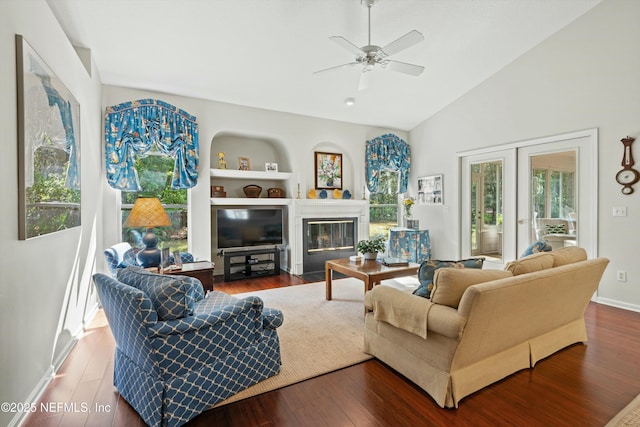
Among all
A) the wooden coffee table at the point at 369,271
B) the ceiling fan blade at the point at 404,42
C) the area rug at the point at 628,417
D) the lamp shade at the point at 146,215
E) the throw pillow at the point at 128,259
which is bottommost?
the area rug at the point at 628,417

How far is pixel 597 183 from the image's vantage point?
13.1ft

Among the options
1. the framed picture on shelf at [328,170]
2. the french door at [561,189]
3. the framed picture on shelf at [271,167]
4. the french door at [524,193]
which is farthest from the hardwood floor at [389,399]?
the framed picture on shelf at [328,170]

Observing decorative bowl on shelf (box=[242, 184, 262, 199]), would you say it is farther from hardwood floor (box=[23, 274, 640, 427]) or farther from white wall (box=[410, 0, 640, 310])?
white wall (box=[410, 0, 640, 310])

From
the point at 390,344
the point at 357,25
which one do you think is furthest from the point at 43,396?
the point at 357,25

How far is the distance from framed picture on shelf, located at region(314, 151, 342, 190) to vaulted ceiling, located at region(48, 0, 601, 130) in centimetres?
A: 113

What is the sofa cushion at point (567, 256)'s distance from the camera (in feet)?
8.13

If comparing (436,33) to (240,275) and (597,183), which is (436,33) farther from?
(240,275)

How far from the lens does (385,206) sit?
22.8ft

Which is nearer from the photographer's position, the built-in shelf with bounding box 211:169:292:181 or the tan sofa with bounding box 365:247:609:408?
the tan sofa with bounding box 365:247:609:408

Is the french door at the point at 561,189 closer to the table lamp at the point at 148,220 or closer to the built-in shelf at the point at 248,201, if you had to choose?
the built-in shelf at the point at 248,201

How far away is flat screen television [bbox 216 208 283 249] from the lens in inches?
207

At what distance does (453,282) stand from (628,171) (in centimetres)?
336

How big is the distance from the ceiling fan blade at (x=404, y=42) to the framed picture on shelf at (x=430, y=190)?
362 centimetres

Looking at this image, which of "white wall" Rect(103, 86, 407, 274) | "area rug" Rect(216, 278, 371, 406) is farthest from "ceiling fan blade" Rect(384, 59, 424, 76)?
"area rug" Rect(216, 278, 371, 406)
